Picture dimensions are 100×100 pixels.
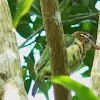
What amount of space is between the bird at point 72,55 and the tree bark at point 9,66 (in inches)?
34.2

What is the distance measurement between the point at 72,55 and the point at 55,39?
1.51 metres

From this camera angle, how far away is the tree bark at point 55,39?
4.96ft

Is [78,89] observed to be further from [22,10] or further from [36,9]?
[36,9]

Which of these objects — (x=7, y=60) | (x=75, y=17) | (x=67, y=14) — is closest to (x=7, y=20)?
(x=7, y=60)

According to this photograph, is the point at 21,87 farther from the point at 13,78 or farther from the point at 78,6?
the point at 78,6

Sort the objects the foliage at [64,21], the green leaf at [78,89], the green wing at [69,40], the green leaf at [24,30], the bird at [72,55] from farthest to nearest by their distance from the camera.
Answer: the green leaf at [24,30] → the foliage at [64,21] → the green wing at [69,40] → the bird at [72,55] → the green leaf at [78,89]

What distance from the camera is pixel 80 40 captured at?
11.6ft

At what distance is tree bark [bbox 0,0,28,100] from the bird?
2.85 feet

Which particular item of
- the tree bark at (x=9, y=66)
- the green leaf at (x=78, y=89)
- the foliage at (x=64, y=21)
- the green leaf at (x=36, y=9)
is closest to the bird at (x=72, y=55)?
the foliage at (x=64, y=21)

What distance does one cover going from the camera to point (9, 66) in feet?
5.70

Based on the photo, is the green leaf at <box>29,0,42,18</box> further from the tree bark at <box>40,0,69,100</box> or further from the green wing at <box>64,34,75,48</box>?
the tree bark at <box>40,0,69,100</box>

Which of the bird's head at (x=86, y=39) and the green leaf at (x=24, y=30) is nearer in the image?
the bird's head at (x=86, y=39)

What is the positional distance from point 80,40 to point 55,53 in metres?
1.91

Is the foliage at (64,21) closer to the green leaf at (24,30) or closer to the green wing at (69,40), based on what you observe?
the green leaf at (24,30)
